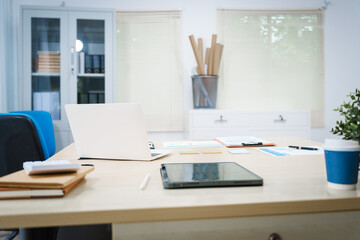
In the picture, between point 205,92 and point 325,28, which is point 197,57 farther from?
point 325,28

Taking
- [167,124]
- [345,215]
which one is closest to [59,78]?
[167,124]

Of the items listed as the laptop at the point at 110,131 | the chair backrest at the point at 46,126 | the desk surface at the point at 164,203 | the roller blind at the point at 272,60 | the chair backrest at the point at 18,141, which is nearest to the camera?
the desk surface at the point at 164,203

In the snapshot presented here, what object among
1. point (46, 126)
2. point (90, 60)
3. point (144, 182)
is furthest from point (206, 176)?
point (90, 60)

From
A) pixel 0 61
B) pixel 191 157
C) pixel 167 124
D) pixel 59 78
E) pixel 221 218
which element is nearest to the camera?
pixel 221 218

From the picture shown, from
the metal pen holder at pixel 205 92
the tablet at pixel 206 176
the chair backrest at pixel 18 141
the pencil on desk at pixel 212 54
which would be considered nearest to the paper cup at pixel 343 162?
the tablet at pixel 206 176

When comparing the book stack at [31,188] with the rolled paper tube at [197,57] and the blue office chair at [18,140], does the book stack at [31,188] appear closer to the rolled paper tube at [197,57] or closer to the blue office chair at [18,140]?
the blue office chair at [18,140]

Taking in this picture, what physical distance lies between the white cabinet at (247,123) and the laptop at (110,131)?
81.0 inches

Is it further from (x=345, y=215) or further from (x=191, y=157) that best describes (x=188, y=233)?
(x=191, y=157)

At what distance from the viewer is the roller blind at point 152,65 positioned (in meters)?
3.62

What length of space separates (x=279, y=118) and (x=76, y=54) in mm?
2425

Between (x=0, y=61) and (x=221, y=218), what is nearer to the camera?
(x=221, y=218)

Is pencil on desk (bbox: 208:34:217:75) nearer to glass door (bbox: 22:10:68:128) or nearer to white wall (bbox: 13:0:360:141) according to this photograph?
white wall (bbox: 13:0:360:141)

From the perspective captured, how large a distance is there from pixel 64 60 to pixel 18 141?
86.7 inches

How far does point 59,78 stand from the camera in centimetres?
327
